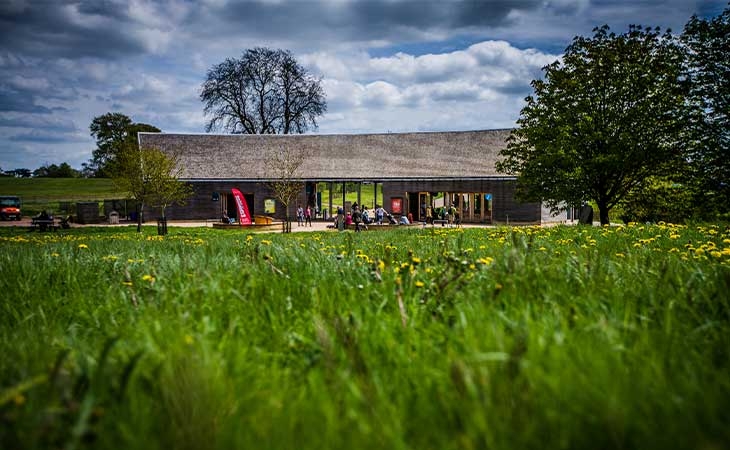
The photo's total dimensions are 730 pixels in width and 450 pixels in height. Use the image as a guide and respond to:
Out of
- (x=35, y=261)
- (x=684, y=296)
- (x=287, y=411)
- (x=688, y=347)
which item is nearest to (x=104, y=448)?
(x=287, y=411)

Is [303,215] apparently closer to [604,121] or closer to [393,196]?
[393,196]

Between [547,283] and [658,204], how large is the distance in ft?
65.4

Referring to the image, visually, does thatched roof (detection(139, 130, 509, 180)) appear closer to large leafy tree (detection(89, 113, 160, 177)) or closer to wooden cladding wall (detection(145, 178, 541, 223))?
wooden cladding wall (detection(145, 178, 541, 223))

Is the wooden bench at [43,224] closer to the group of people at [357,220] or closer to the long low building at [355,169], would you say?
the long low building at [355,169]

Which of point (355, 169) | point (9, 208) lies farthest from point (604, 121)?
point (9, 208)

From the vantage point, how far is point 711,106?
55.1ft

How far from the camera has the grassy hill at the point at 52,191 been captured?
196ft

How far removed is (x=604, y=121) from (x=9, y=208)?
4978 centimetres

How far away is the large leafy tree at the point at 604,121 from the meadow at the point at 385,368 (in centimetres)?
1809

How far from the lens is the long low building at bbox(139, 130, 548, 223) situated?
133 feet

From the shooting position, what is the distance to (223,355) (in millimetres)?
2340

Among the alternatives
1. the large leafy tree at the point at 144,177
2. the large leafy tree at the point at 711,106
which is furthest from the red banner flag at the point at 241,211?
the large leafy tree at the point at 711,106

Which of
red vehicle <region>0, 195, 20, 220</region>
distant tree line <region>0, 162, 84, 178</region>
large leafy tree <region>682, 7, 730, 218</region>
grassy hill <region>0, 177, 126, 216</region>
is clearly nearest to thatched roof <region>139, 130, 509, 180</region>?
red vehicle <region>0, 195, 20, 220</region>

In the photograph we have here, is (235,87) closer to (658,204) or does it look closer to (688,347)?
(658,204)
